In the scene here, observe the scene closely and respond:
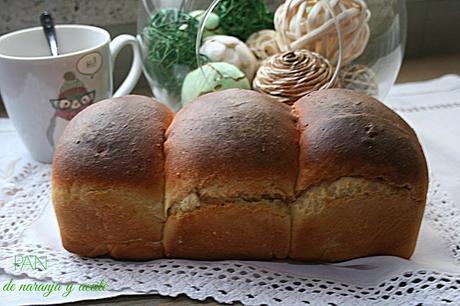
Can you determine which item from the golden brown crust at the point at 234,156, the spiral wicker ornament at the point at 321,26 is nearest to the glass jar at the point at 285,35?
the spiral wicker ornament at the point at 321,26

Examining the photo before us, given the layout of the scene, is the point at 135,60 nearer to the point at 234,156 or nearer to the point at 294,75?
the point at 294,75

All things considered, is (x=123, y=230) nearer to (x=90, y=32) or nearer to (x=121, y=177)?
(x=121, y=177)

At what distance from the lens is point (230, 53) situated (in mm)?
810

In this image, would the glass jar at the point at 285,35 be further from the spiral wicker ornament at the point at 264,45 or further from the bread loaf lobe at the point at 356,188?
the bread loaf lobe at the point at 356,188

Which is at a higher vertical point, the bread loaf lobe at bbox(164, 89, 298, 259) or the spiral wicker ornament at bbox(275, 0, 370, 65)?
the spiral wicker ornament at bbox(275, 0, 370, 65)

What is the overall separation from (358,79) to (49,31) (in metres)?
0.44

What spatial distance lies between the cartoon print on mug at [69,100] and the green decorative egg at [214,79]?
5.3 inches

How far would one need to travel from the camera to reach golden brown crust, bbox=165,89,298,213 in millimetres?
527

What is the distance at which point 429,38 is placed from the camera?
117 cm

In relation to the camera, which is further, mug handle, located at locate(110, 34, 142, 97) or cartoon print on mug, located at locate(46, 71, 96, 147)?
mug handle, located at locate(110, 34, 142, 97)

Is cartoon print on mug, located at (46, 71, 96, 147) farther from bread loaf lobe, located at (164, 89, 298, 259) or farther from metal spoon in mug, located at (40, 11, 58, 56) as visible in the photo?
bread loaf lobe, located at (164, 89, 298, 259)

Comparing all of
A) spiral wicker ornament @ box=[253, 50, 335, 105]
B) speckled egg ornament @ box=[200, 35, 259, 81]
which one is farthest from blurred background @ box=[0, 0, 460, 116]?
spiral wicker ornament @ box=[253, 50, 335, 105]

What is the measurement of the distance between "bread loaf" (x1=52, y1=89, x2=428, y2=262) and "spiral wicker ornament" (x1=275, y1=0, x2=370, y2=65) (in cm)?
24

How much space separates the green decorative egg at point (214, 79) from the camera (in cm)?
77
